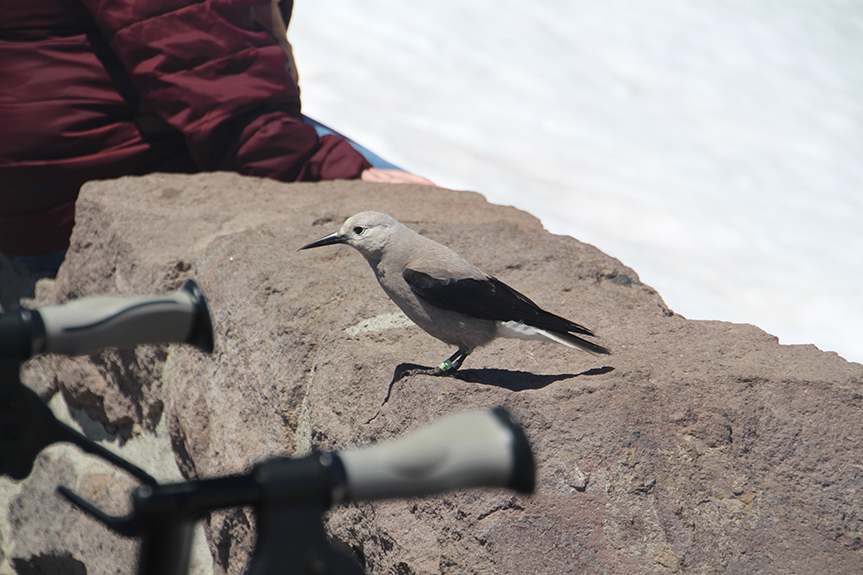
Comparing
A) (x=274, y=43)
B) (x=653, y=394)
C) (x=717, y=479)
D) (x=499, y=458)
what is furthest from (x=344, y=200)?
(x=499, y=458)

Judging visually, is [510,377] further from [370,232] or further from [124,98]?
[124,98]

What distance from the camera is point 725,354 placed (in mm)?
2119

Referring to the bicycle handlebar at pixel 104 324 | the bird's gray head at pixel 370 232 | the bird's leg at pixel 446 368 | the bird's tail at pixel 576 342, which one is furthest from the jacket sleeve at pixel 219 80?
the bicycle handlebar at pixel 104 324

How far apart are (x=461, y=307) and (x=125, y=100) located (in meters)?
1.84

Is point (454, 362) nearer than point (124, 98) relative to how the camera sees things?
Yes

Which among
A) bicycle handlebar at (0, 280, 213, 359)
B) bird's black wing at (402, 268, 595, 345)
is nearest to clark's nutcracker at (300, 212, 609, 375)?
bird's black wing at (402, 268, 595, 345)

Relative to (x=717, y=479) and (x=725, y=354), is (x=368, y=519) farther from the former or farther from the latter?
(x=725, y=354)

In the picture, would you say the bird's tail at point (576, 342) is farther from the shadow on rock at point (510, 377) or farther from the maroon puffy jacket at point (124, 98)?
the maroon puffy jacket at point (124, 98)

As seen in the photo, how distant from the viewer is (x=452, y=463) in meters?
0.73

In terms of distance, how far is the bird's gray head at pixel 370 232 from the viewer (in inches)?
87.0

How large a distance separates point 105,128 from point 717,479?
2.55m

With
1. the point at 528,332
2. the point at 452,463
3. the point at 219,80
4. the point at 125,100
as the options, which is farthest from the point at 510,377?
the point at 125,100

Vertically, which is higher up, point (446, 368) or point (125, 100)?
point (125, 100)

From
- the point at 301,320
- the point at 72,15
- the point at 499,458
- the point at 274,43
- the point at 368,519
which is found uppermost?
the point at 274,43
